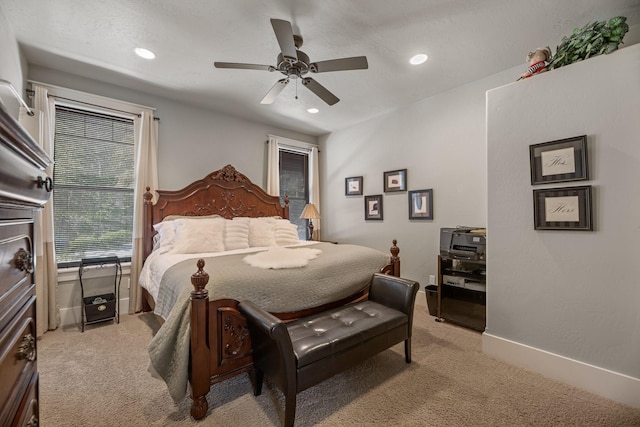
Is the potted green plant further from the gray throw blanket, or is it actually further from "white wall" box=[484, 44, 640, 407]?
the gray throw blanket

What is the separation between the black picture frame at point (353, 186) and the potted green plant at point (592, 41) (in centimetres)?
285

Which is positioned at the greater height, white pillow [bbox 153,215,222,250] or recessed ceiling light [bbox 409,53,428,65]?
recessed ceiling light [bbox 409,53,428,65]

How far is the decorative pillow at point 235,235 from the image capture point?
130 inches

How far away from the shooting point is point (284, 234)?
3.77 metres

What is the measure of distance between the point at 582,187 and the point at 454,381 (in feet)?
5.61

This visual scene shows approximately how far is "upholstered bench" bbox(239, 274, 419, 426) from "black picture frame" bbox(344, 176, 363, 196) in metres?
2.44

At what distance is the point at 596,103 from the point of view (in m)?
1.96

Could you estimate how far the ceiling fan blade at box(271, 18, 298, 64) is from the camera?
72.8 inches

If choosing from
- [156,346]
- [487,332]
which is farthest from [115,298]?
[487,332]

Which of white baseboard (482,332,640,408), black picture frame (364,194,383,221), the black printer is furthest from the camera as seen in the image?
black picture frame (364,194,383,221)

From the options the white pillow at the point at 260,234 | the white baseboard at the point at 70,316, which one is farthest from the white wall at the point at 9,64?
the white pillow at the point at 260,234

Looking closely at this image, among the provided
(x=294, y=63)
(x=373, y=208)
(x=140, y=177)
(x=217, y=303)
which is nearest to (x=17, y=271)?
(x=217, y=303)

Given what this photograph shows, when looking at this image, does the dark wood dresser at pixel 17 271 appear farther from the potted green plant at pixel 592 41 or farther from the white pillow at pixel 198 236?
the potted green plant at pixel 592 41

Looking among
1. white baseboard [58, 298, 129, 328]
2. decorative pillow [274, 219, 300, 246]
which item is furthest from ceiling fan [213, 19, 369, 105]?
white baseboard [58, 298, 129, 328]
